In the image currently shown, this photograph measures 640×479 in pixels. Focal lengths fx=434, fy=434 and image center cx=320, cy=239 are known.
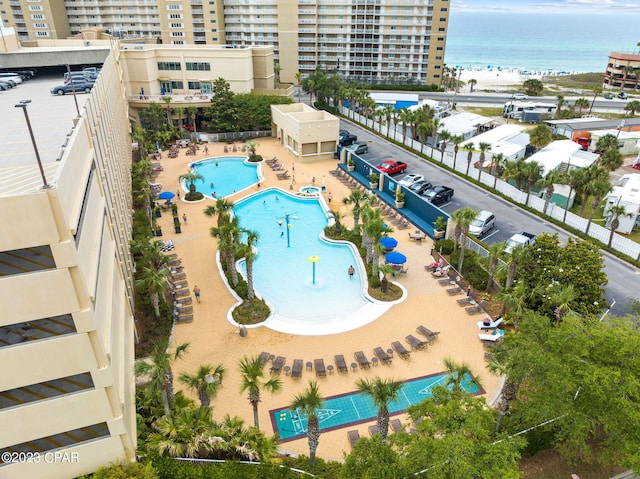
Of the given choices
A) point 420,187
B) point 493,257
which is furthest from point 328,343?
point 420,187

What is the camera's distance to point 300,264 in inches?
1423

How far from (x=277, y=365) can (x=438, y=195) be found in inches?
1084

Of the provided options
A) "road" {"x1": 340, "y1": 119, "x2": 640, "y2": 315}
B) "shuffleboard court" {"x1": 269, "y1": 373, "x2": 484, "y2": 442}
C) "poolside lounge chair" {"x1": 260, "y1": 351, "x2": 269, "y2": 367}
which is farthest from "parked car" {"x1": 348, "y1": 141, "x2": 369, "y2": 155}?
"shuffleboard court" {"x1": 269, "y1": 373, "x2": 484, "y2": 442}

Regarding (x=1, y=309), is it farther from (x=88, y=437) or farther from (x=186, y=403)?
(x=186, y=403)

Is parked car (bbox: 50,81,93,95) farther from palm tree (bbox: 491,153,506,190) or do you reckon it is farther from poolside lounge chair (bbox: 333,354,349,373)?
palm tree (bbox: 491,153,506,190)

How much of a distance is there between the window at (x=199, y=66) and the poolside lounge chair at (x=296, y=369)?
2385 inches

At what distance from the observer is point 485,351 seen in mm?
25891

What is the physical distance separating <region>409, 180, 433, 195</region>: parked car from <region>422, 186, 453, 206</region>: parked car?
533 millimetres

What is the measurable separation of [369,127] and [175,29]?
63.0m

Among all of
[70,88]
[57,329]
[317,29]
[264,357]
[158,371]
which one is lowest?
[264,357]

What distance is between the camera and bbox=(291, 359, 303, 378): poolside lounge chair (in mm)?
23844

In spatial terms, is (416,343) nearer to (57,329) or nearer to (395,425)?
(395,425)

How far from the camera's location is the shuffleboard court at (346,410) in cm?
2116

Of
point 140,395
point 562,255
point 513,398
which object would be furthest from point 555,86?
point 140,395
